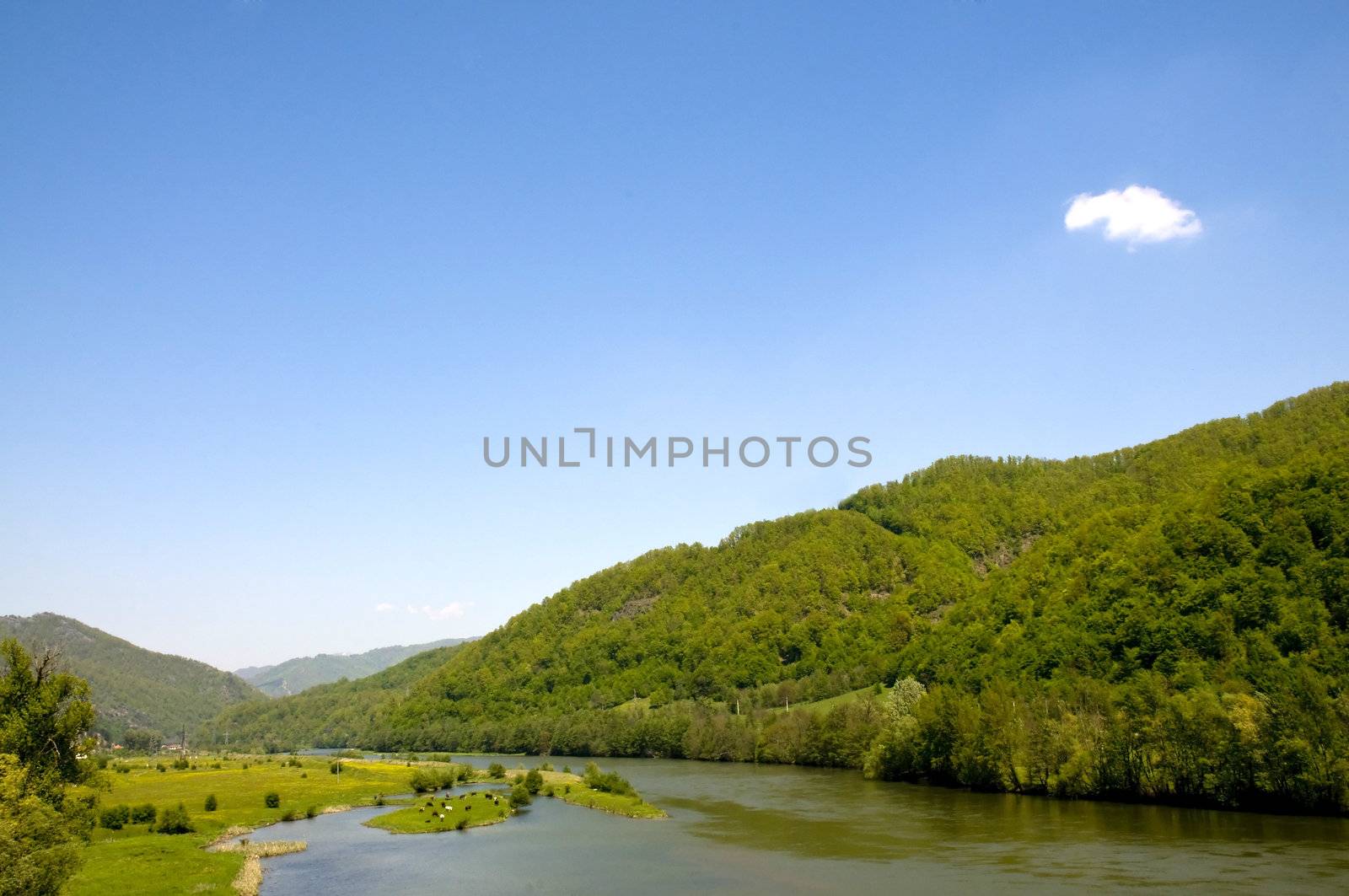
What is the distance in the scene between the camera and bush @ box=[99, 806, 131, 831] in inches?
2452

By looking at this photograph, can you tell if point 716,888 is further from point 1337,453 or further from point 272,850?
point 1337,453

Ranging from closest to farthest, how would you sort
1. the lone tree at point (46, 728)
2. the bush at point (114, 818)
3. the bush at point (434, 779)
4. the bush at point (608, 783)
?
1. the lone tree at point (46, 728)
2. the bush at point (114, 818)
3. the bush at point (608, 783)
4. the bush at point (434, 779)

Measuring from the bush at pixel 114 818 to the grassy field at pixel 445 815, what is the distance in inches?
696

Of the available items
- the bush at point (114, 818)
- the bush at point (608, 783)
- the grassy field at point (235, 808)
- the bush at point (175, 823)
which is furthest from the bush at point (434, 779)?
the bush at point (114, 818)

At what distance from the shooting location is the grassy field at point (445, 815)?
66438 mm

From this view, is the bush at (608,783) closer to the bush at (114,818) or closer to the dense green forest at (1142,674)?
the dense green forest at (1142,674)

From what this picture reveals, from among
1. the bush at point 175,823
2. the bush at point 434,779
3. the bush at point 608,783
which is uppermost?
the bush at point 175,823

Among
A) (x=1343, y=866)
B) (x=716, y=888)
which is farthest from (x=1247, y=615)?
(x=716, y=888)

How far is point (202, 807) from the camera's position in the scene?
76.6 meters

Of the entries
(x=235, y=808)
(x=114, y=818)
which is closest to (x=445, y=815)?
(x=235, y=808)

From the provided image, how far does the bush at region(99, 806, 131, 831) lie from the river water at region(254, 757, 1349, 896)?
974cm

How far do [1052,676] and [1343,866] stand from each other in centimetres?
6032

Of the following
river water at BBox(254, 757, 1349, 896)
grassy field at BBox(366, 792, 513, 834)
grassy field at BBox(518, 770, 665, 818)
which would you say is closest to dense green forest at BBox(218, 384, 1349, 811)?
river water at BBox(254, 757, 1349, 896)

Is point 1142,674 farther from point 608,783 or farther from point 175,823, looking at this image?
point 175,823
